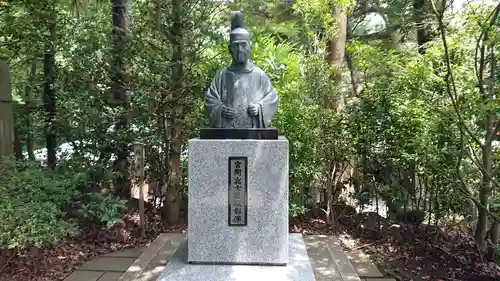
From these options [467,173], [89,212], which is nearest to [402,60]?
[467,173]

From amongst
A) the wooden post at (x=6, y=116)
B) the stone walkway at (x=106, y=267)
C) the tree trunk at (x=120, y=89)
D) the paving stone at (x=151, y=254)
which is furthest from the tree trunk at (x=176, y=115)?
the wooden post at (x=6, y=116)

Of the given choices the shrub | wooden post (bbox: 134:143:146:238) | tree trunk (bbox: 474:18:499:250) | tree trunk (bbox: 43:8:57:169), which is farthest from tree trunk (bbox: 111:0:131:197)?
tree trunk (bbox: 474:18:499:250)

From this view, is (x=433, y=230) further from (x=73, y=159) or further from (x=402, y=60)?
(x=73, y=159)

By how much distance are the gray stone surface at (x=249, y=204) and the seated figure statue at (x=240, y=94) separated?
0.91ft

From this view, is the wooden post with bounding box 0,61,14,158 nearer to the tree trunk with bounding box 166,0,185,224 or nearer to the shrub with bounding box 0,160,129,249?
the shrub with bounding box 0,160,129,249

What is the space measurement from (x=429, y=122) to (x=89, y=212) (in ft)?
14.0

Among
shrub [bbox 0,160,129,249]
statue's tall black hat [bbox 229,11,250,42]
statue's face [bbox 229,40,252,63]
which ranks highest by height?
statue's tall black hat [bbox 229,11,250,42]

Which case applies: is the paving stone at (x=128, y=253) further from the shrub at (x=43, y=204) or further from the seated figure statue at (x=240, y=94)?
the seated figure statue at (x=240, y=94)

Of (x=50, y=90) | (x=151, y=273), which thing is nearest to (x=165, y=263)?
(x=151, y=273)

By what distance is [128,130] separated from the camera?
506cm

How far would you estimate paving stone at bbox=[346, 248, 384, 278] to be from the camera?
3.77 m

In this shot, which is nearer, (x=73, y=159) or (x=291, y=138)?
(x=291, y=138)

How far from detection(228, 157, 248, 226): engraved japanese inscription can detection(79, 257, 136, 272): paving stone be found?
1637mm

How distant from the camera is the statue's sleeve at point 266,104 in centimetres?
320
